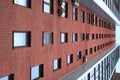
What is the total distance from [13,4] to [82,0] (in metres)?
16.8

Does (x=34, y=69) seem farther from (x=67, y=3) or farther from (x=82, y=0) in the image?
(x=82, y=0)

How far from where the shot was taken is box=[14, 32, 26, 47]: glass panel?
14797 mm

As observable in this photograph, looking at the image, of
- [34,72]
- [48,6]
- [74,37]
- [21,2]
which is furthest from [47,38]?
[74,37]

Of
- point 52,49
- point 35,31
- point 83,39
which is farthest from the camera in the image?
point 83,39

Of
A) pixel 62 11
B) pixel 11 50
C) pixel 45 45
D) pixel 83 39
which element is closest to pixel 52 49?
pixel 45 45

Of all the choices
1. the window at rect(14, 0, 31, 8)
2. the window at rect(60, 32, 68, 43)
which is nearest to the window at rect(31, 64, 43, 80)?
the window at rect(14, 0, 31, 8)

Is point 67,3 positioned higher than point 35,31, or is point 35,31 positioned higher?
point 67,3

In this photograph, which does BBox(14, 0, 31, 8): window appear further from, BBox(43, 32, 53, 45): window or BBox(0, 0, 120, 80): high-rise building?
BBox(43, 32, 53, 45): window

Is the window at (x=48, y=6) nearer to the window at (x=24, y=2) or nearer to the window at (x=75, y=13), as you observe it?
the window at (x=24, y=2)

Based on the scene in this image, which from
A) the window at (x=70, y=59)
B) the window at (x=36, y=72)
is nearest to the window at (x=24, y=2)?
the window at (x=36, y=72)

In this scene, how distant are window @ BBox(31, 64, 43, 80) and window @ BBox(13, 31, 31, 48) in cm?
178

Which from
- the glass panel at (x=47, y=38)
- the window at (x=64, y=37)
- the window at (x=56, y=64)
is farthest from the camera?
the window at (x=64, y=37)

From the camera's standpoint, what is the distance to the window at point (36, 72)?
1713 centimetres

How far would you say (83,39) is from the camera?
33.5m
